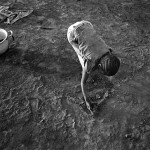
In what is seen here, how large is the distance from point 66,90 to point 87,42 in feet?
2.72

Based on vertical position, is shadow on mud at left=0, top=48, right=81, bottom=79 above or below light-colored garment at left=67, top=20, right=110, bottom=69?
below

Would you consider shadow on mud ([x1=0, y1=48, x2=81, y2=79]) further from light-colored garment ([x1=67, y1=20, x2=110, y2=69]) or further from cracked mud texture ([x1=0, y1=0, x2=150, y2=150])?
light-colored garment ([x1=67, y1=20, x2=110, y2=69])

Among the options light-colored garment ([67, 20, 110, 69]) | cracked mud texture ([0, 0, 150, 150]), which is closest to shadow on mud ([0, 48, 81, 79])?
cracked mud texture ([0, 0, 150, 150])

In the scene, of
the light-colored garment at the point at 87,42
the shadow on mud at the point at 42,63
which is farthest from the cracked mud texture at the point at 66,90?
the light-colored garment at the point at 87,42

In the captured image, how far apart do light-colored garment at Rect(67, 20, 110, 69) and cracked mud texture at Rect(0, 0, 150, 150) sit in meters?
0.71

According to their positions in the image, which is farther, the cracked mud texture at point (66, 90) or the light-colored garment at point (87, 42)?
the cracked mud texture at point (66, 90)

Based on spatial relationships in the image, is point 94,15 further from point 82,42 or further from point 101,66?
point 101,66

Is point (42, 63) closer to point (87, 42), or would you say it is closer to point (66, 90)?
point (66, 90)

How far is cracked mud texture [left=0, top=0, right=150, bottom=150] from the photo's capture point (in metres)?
2.21

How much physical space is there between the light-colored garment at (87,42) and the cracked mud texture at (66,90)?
2.32 feet

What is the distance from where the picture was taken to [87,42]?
2.11 metres

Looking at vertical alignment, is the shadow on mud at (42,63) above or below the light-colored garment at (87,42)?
below

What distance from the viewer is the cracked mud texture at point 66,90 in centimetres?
221

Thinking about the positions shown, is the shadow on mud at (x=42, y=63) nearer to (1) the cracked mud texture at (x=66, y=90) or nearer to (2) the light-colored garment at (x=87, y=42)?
(1) the cracked mud texture at (x=66, y=90)
